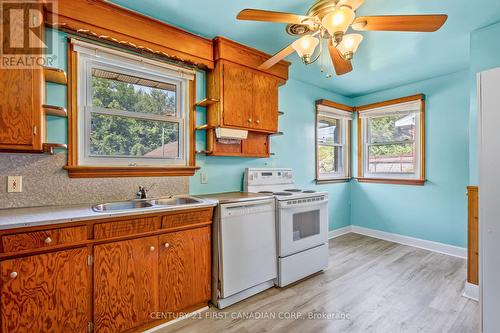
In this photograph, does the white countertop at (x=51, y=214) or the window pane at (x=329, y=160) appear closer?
the white countertop at (x=51, y=214)

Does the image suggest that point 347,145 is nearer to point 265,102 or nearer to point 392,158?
point 392,158

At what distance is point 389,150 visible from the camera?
402 centimetres

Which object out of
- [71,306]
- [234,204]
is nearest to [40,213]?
[71,306]

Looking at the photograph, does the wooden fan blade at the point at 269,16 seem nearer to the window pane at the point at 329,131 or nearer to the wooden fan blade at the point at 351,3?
the wooden fan blade at the point at 351,3

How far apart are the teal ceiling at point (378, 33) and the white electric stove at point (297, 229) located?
4.86 feet

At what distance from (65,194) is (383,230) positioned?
433 cm

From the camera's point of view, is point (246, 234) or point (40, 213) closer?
point (40, 213)

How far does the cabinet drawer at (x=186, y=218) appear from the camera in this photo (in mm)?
1884


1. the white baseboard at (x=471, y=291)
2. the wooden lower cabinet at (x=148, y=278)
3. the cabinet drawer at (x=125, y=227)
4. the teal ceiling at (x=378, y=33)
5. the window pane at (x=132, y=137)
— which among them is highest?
the teal ceiling at (x=378, y=33)

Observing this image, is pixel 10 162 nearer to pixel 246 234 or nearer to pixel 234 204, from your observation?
pixel 234 204

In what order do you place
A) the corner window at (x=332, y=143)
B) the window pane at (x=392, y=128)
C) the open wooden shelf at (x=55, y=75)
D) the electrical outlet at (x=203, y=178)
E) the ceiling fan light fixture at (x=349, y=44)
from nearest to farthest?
the ceiling fan light fixture at (x=349, y=44), the open wooden shelf at (x=55, y=75), the electrical outlet at (x=203, y=178), the window pane at (x=392, y=128), the corner window at (x=332, y=143)

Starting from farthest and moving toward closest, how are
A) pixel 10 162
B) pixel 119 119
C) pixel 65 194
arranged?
pixel 119 119
pixel 65 194
pixel 10 162

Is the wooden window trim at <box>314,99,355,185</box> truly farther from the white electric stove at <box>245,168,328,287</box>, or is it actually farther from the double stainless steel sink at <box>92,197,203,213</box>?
the double stainless steel sink at <box>92,197,203,213</box>

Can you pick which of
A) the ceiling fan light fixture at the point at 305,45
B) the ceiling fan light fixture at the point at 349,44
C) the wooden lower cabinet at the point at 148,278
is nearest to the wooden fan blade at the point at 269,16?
the ceiling fan light fixture at the point at 305,45
